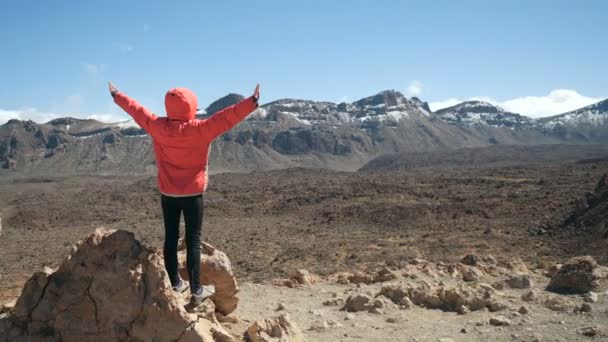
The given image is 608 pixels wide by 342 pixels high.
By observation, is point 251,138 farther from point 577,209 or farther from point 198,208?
point 198,208

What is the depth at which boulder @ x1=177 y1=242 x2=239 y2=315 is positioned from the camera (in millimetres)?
6172

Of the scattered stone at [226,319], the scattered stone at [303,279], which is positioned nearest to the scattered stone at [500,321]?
the scattered stone at [226,319]

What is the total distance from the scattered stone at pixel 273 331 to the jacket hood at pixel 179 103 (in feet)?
7.15

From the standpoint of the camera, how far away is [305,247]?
1978cm

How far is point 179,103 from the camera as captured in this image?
474 centimetres

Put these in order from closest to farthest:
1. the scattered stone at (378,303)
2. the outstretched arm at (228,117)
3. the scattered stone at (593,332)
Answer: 1. the outstretched arm at (228,117)
2. the scattered stone at (593,332)
3. the scattered stone at (378,303)

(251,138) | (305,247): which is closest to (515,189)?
(305,247)

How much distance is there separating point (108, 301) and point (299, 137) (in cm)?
11636

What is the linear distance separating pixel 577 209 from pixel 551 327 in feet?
49.9

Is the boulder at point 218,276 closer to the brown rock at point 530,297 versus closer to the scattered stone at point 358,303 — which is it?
the scattered stone at point 358,303

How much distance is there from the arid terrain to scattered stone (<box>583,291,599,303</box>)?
2.39 feet

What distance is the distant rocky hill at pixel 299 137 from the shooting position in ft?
325

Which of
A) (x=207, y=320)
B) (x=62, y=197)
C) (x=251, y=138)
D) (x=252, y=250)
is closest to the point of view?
(x=207, y=320)

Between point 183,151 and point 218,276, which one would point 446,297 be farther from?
point 183,151
